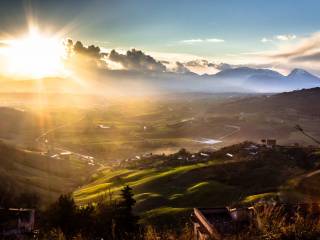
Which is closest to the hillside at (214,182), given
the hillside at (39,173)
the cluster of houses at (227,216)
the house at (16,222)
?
the hillside at (39,173)

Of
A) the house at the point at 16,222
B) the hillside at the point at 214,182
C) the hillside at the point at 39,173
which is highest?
the house at the point at 16,222

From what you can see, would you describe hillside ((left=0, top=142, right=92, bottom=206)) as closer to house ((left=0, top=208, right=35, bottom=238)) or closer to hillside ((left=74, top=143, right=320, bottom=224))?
hillside ((left=74, top=143, right=320, bottom=224))

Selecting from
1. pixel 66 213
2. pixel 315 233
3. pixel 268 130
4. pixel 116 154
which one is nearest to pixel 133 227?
pixel 66 213

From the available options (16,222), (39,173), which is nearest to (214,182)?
(16,222)

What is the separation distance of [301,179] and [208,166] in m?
66.8

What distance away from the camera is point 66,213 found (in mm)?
31625

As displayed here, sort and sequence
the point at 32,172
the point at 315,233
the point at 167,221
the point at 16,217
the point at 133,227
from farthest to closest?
the point at 32,172 < the point at 167,221 < the point at 16,217 < the point at 133,227 < the point at 315,233

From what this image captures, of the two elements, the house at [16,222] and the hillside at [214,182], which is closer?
the house at [16,222]

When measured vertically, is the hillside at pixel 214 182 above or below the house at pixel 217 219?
below

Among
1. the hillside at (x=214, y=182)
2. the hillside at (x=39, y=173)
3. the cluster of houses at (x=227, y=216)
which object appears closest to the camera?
the cluster of houses at (x=227, y=216)

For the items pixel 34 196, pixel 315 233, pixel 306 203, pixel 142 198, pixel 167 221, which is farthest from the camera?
pixel 34 196

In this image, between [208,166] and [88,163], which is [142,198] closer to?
[208,166]

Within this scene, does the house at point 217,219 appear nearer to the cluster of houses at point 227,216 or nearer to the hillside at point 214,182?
the cluster of houses at point 227,216

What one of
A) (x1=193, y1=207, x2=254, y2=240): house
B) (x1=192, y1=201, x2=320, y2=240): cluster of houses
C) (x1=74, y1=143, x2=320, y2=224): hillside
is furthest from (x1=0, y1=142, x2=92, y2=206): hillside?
(x1=192, y1=201, x2=320, y2=240): cluster of houses
